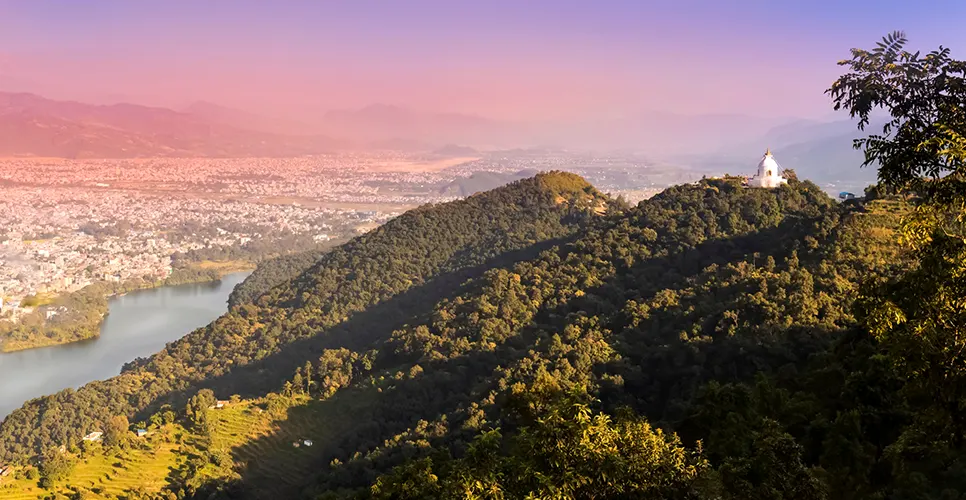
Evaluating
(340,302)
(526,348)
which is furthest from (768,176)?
(340,302)

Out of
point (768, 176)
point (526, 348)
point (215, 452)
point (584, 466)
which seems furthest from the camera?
point (768, 176)

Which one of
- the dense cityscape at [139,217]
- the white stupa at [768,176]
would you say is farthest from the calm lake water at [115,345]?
the white stupa at [768,176]

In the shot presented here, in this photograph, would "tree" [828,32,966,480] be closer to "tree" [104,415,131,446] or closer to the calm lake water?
"tree" [104,415,131,446]

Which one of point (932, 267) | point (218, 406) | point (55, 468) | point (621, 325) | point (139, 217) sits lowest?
point (139, 217)

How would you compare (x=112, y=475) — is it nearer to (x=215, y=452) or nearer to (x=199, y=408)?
(x=215, y=452)

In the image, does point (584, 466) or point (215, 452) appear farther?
point (215, 452)

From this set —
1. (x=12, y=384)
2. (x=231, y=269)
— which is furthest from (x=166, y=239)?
(x=12, y=384)

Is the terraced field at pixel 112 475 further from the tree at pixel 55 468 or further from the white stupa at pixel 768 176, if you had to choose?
the white stupa at pixel 768 176
